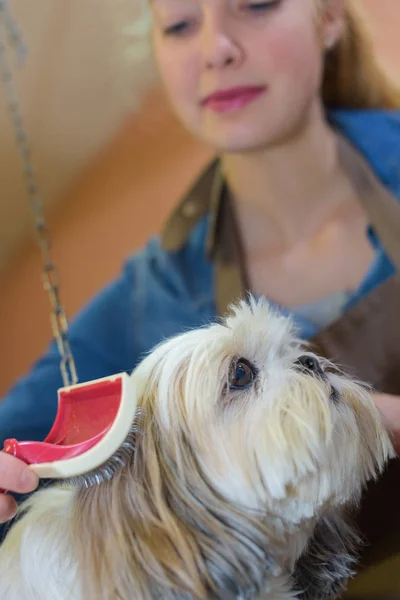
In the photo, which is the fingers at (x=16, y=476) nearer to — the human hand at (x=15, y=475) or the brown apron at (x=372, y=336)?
the human hand at (x=15, y=475)

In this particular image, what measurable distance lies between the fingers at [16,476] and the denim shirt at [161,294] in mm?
436

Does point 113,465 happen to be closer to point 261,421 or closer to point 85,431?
point 85,431

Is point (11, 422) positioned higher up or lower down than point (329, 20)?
lower down

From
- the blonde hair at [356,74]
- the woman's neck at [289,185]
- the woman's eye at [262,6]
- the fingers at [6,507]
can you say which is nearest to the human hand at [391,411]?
the fingers at [6,507]

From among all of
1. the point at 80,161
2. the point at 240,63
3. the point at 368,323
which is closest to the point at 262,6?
the point at 240,63

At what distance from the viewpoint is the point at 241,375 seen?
1.99 feet

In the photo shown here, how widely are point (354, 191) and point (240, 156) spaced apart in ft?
0.76

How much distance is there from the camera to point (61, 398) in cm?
58

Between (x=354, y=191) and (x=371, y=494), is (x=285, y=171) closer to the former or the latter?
(x=354, y=191)

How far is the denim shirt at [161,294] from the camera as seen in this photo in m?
1.04

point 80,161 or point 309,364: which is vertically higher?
point 80,161

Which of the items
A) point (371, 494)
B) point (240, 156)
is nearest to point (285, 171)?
point (240, 156)

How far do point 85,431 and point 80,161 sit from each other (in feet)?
5.78

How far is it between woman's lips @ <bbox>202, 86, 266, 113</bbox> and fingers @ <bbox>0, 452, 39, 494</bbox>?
705 millimetres
